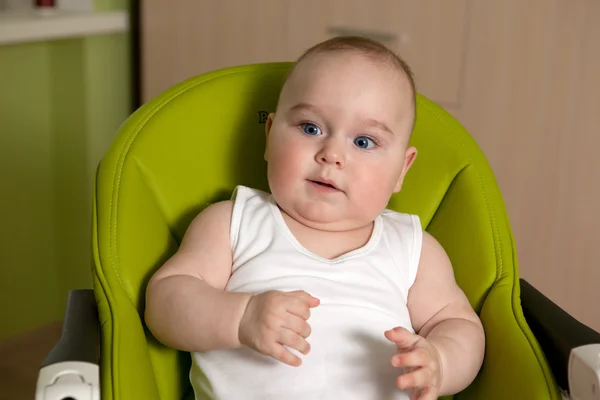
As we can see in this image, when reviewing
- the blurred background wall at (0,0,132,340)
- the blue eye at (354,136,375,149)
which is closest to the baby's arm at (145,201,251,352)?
the blue eye at (354,136,375,149)

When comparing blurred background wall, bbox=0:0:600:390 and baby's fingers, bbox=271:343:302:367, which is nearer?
baby's fingers, bbox=271:343:302:367

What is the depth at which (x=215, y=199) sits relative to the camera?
4.38ft

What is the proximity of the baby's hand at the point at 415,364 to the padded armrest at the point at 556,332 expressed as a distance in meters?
0.15

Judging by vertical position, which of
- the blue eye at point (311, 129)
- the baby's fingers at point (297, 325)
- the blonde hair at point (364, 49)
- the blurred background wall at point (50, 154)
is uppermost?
the blonde hair at point (364, 49)

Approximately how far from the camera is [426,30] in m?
2.01

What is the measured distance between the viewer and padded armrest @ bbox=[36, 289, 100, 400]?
0.92 meters

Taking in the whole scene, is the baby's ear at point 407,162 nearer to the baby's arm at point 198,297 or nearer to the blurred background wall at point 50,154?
the baby's arm at point 198,297

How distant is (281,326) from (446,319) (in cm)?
28

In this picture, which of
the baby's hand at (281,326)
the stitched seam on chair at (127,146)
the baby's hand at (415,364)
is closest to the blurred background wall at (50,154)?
the stitched seam on chair at (127,146)

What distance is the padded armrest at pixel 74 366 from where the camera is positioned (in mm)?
921

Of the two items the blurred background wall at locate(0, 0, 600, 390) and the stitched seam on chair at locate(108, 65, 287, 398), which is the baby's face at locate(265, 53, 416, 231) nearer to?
the stitched seam on chair at locate(108, 65, 287, 398)

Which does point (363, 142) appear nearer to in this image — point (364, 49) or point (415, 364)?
point (364, 49)

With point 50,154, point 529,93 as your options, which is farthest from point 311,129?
point 50,154

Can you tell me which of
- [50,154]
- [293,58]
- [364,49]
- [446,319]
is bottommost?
[50,154]
